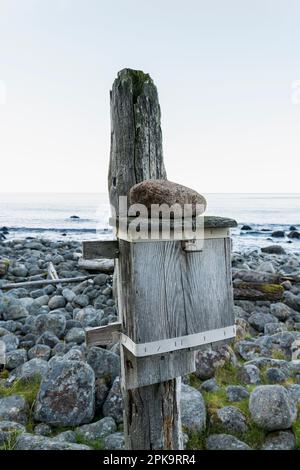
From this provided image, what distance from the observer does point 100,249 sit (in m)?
2.23

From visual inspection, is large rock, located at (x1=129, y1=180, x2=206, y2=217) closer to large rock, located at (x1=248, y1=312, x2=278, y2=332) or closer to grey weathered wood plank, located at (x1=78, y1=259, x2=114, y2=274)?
large rock, located at (x1=248, y1=312, x2=278, y2=332)

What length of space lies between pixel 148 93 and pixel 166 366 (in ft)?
→ 6.57

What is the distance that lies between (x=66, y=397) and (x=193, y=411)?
1300mm

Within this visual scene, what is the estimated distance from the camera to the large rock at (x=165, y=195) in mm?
2240

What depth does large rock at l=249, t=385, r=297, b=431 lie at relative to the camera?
3.36 metres

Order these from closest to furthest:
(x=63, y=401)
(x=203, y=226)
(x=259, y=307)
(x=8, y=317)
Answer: (x=203, y=226) → (x=63, y=401) → (x=8, y=317) → (x=259, y=307)

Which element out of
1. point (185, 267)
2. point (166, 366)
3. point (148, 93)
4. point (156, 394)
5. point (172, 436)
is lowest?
point (172, 436)

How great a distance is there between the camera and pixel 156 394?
7.94ft

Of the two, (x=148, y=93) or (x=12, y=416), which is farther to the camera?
(x=12, y=416)

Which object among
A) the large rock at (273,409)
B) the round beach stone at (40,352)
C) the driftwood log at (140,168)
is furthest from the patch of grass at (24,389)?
the large rock at (273,409)

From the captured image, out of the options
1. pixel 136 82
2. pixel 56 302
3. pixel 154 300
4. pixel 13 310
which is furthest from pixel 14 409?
pixel 56 302

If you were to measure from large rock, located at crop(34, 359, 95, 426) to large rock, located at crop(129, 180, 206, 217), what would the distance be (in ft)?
7.30

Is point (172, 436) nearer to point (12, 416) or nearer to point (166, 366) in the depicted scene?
point (166, 366)
